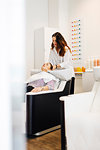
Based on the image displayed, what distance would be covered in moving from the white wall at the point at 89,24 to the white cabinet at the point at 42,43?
2.27ft

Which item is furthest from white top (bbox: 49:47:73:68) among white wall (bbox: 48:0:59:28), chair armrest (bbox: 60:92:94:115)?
white wall (bbox: 48:0:59:28)

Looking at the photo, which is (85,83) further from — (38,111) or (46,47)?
(46,47)

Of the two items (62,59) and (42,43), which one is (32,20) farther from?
(62,59)

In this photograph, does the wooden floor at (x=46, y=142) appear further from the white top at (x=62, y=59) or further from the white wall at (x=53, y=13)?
the white wall at (x=53, y=13)

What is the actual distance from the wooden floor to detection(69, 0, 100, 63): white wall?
6.95 ft

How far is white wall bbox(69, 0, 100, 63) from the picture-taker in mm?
4000

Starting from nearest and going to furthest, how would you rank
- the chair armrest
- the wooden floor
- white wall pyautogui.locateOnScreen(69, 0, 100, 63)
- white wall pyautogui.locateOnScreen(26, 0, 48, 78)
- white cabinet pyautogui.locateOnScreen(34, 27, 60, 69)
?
the chair armrest → the wooden floor → white wall pyautogui.locateOnScreen(69, 0, 100, 63) → white cabinet pyautogui.locateOnScreen(34, 27, 60, 69) → white wall pyautogui.locateOnScreen(26, 0, 48, 78)

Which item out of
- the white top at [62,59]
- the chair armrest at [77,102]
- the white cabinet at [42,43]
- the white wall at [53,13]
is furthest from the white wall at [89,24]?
the chair armrest at [77,102]

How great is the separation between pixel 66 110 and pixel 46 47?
2806 millimetres

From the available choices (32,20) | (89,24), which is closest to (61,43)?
(89,24)

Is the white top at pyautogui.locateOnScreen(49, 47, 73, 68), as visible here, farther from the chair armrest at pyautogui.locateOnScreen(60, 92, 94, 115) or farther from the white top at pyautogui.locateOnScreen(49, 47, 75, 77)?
the chair armrest at pyautogui.locateOnScreen(60, 92, 94, 115)

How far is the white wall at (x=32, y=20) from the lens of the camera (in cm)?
465

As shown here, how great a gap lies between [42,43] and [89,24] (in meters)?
1.12

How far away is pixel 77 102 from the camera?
6.43ft
